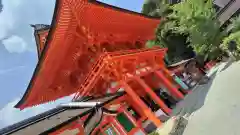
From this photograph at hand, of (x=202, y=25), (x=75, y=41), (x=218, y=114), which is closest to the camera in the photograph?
(x=218, y=114)

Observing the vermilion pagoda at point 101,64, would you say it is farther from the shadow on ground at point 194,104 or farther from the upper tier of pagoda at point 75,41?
the shadow on ground at point 194,104

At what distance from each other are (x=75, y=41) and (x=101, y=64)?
2.44 metres

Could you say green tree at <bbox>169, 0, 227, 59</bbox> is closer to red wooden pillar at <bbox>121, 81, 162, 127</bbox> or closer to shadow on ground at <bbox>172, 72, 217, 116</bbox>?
shadow on ground at <bbox>172, 72, 217, 116</bbox>

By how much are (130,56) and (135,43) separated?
15.6 feet

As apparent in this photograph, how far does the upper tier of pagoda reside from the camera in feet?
43.2

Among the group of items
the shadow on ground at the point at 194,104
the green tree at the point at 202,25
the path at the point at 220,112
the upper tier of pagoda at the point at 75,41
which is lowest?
the path at the point at 220,112

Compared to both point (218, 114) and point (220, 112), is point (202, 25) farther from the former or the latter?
point (218, 114)

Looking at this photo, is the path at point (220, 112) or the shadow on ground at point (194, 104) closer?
the path at point (220, 112)

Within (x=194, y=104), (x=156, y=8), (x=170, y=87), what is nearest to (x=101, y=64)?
(x=194, y=104)

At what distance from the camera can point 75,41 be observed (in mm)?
15023

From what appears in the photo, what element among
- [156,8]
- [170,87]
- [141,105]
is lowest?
[141,105]

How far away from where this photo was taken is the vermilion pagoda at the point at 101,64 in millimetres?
13094

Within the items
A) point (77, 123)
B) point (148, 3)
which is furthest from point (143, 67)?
point (148, 3)

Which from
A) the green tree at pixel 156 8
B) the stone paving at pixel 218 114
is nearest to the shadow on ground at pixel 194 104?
the stone paving at pixel 218 114
